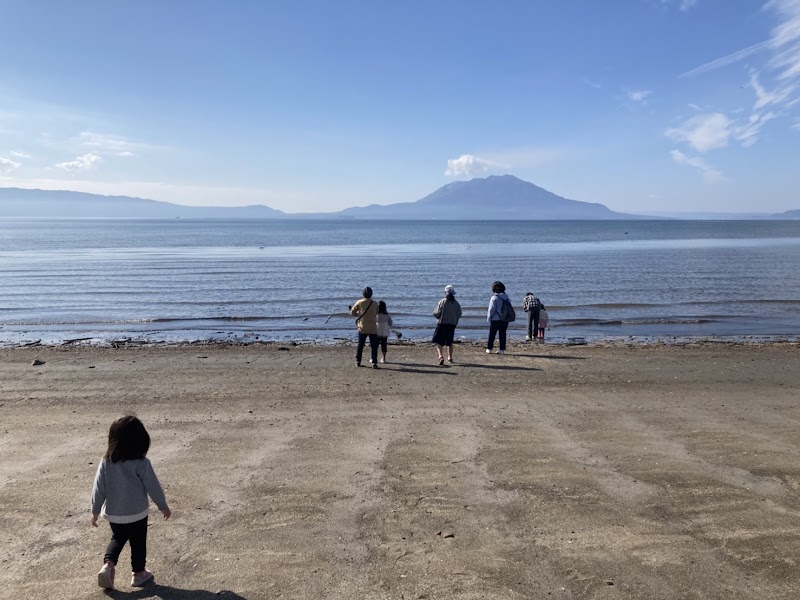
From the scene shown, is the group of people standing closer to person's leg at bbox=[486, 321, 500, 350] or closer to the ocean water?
person's leg at bbox=[486, 321, 500, 350]

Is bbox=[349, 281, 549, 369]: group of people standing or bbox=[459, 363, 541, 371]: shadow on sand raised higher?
bbox=[349, 281, 549, 369]: group of people standing

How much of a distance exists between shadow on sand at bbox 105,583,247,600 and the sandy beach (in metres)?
0.02

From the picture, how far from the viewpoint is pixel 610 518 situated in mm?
6238

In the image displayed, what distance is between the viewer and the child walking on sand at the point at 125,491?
4.85 metres

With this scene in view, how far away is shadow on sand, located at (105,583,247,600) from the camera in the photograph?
486 centimetres

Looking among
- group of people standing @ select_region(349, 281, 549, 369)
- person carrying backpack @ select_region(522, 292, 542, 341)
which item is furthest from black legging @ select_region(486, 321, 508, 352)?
person carrying backpack @ select_region(522, 292, 542, 341)

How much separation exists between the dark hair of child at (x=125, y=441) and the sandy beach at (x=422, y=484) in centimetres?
110

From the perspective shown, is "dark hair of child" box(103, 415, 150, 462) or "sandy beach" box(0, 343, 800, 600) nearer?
"dark hair of child" box(103, 415, 150, 462)

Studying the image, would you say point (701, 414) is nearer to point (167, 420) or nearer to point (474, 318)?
point (167, 420)

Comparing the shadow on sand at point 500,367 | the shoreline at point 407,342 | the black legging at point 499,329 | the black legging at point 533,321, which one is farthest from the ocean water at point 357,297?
the shadow on sand at point 500,367

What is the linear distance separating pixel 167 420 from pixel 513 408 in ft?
18.5

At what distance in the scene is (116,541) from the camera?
496 centimetres

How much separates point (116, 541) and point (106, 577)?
26cm

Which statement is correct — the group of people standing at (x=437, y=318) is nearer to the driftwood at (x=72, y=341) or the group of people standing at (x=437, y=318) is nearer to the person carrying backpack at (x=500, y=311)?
the person carrying backpack at (x=500, y=311)
